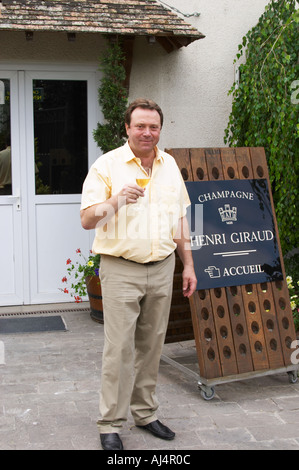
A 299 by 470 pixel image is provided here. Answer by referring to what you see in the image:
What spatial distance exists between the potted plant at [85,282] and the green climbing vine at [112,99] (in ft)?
3.99

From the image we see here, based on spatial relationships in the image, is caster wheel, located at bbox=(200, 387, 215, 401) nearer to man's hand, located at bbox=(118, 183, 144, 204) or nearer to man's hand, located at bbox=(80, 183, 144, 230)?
man's hand, located at bbox=(80, 183, 144, 230)

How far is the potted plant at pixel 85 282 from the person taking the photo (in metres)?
6.35

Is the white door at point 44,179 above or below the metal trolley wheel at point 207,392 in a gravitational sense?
above

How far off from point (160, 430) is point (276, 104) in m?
3.41

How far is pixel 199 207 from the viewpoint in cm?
452

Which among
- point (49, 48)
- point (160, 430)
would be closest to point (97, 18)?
point (49, 48)

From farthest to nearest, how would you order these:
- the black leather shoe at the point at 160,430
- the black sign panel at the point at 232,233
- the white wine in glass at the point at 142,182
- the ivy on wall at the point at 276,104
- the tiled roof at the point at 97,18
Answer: the tiled roof at the point at 97,18 → the ivy on wall at the point at 276,104 → the black sign panel at the point at 232,233 → the black leather shoe at the point at 160,430 → the white wine in glass at the point at 142,182

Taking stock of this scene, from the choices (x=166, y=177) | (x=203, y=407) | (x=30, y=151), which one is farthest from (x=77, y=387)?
(x=30, y=151)

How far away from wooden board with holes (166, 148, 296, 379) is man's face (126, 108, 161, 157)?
3.16 ft

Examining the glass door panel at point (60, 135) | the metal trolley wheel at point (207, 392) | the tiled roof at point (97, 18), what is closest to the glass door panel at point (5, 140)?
the glass door panel at point (60, 135)

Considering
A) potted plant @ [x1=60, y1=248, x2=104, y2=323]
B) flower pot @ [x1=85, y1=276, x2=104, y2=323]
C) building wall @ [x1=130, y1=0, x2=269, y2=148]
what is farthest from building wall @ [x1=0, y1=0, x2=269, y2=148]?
flower pot @ [x1=85, y1=276, x2=104, y2=323]

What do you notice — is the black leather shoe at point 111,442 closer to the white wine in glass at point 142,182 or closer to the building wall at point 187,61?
the white wine in glass at point 142,182

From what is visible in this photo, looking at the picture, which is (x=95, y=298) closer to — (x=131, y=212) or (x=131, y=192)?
(x=131, y=212)

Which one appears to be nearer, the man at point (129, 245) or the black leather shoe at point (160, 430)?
the man at point (129, 245)
